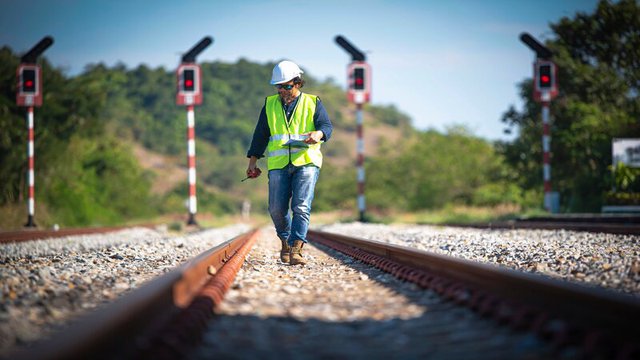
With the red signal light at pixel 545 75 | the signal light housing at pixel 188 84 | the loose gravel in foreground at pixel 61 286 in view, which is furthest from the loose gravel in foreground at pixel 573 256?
the signal light housing at pixel 188 84

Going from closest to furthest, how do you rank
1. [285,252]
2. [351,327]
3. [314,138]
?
[351,327] < [314,138] < [285,252]

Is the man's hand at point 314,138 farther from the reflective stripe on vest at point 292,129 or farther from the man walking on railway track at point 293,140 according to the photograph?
the reflective stripe on vest at point 292,129

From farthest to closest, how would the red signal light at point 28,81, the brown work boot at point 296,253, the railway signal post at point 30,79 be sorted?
the red signal light at point 28,81, the railway signal post at point 30,79, the brown work boot at point 296,253

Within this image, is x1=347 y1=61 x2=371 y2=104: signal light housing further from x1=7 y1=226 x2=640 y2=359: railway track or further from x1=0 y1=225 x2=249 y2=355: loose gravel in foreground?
x1=7 y1=226 x2=640 y2=359: railway track

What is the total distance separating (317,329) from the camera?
3783mm

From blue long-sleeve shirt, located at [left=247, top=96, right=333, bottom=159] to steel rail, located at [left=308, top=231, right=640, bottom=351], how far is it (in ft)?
6.54

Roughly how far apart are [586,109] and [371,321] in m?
22.0

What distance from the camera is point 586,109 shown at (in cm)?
2431

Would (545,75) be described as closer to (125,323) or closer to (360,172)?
(360,172)

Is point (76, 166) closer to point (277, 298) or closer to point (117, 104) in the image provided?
point (277, 298)

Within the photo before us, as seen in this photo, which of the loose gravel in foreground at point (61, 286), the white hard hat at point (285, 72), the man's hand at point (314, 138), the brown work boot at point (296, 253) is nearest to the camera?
the loose gravel in foreground at point (61, 286)

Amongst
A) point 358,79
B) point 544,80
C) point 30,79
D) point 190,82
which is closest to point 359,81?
point 358,79

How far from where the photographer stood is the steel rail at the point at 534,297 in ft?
10.2

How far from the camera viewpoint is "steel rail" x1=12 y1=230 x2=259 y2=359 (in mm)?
2498
